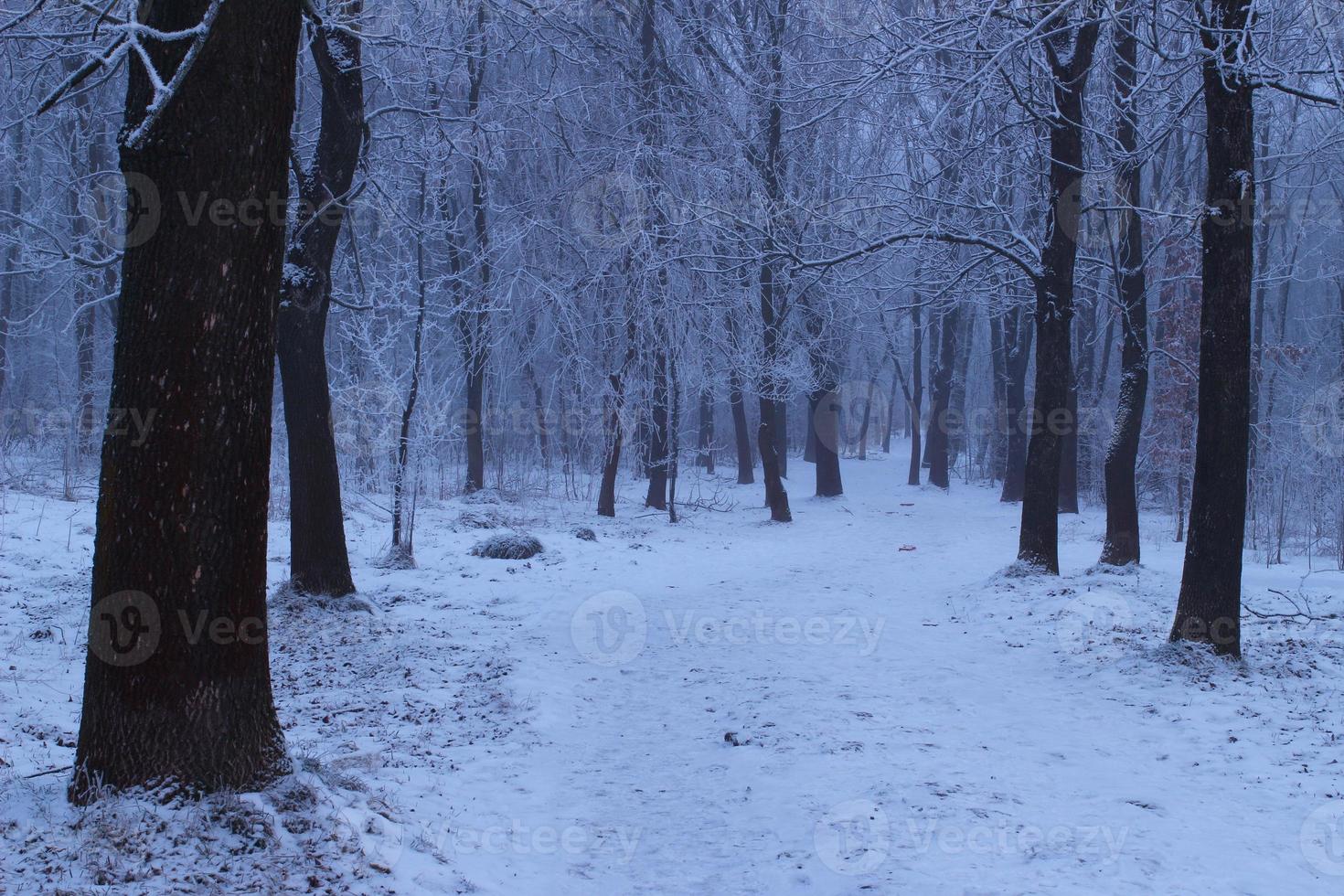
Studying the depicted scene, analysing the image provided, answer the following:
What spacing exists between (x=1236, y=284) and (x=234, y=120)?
737 centimetres

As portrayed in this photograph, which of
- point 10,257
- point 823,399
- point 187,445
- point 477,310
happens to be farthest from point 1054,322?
point 10,257

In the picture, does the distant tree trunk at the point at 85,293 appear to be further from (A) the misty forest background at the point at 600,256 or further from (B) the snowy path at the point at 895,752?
(B) the snowy path at the point at 895,752

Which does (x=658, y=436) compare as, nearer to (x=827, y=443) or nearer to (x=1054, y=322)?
(x=827, y=443)

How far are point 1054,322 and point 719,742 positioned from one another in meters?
7.79

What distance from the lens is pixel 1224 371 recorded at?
7418mm

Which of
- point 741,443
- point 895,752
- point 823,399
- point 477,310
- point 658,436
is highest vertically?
point 477,310

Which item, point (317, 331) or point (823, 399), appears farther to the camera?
point (823, 399)

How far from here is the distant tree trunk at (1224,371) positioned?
7363 mm

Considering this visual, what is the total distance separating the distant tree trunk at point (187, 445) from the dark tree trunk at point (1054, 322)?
9.68 meters

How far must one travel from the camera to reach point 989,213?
12.5 metres

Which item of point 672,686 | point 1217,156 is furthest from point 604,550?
point 1217,156

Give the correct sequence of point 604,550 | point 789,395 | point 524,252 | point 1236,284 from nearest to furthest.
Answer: point 1236,284 → point 604,550 → point 524,252 → point 789,395

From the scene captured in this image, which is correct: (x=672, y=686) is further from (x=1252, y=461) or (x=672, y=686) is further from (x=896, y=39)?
(x=1252, y=461)

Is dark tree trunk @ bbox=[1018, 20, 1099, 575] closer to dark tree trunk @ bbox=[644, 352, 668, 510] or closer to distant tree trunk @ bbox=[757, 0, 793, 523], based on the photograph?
distant tree trunk @ bbox=[757, 0, 793, 523]
